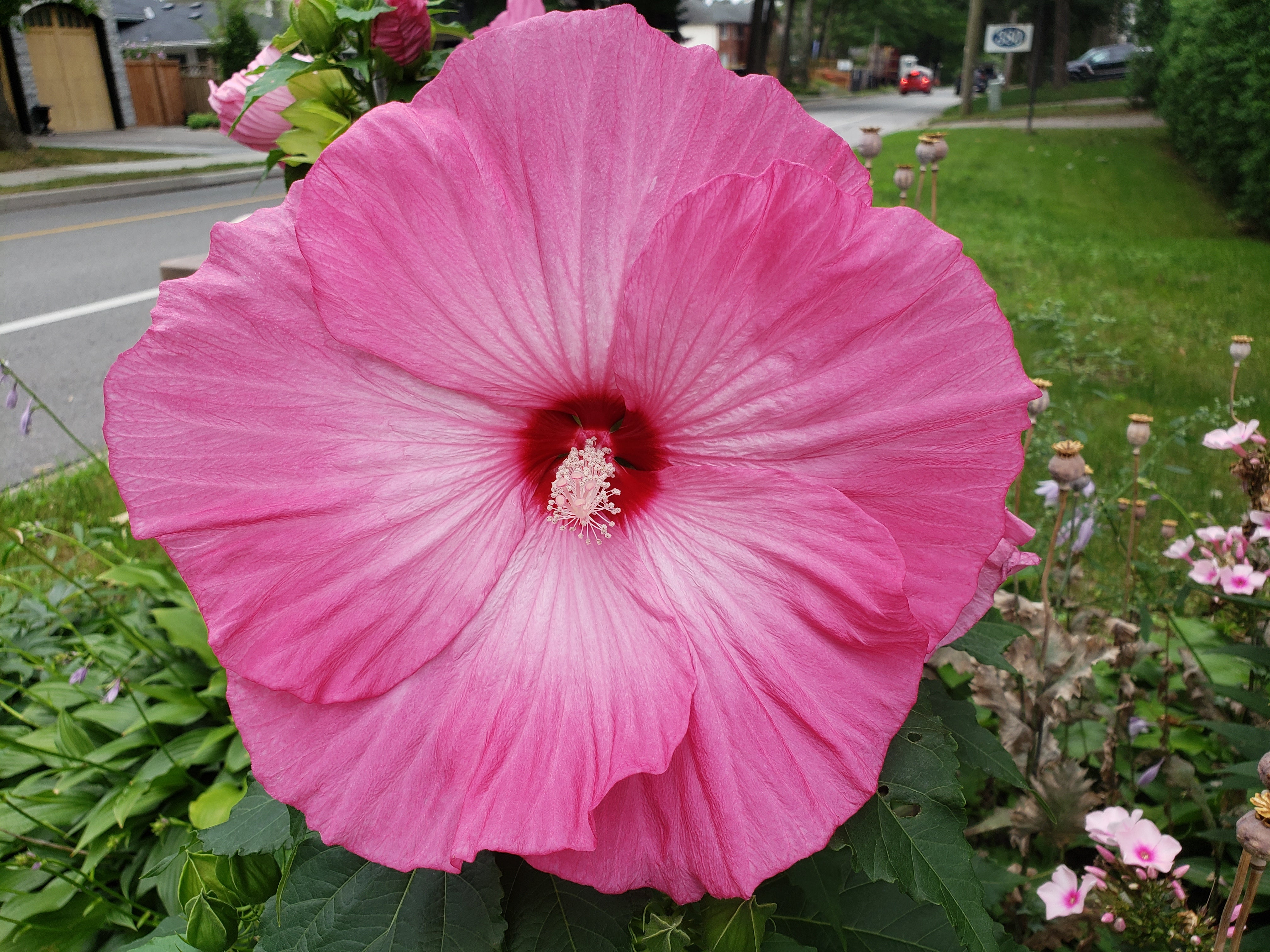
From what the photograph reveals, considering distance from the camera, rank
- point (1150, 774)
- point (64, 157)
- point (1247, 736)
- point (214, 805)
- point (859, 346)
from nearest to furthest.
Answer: point (859, 346) < point (1247, 736) < point (1150, 774) < point (214, 805) < point (64, 157)

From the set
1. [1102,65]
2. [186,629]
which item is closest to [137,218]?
[186,629]

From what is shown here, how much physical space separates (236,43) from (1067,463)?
36.4m

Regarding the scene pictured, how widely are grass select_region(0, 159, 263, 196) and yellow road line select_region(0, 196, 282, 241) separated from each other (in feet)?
2.63

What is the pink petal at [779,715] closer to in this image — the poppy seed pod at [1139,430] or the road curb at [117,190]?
the poppy seed pod at [1139,430]

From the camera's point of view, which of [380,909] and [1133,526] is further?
[1133,526]

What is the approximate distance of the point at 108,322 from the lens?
761cm

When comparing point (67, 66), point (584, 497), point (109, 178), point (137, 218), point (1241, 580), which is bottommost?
point (137, 218)

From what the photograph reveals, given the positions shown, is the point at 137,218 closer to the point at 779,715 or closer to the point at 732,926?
the point at 732,926

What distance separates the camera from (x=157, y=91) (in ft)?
86.0

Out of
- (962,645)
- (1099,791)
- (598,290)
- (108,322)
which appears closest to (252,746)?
(598,290)

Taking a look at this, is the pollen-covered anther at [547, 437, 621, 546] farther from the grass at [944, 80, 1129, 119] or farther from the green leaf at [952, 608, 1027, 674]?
the grass at [944, 80, 1129, 119]

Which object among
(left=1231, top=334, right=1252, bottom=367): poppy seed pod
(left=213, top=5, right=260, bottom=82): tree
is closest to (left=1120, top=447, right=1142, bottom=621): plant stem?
(left=1231, top=334, right=1252, bottom=367): poppy seed pod

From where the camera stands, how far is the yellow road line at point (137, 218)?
37.4 feet

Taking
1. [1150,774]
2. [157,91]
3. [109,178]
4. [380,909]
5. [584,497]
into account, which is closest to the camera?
[584,497]
